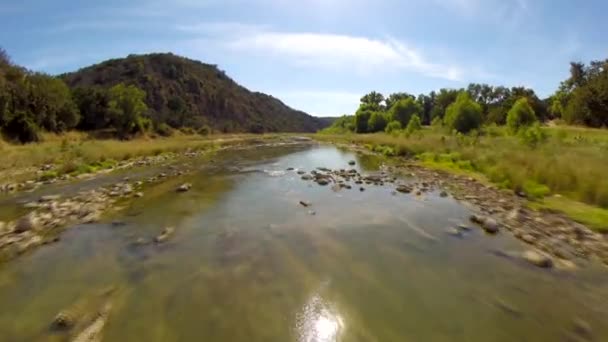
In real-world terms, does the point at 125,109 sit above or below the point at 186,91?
below

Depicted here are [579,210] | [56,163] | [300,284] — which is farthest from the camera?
[56,163]

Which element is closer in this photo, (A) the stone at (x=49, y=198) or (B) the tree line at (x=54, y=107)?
(A) the stone at (x=49, y=198)

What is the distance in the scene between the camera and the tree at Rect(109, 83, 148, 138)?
45.8 metres

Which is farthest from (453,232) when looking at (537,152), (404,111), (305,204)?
(404,111)

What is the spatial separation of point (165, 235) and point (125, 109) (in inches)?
1783

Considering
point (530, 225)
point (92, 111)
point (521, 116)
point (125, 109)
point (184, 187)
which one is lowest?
point (184, 187)

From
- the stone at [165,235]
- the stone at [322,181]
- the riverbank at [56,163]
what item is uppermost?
the stone at [165,235]

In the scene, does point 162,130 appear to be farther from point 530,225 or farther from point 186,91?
point 530,225

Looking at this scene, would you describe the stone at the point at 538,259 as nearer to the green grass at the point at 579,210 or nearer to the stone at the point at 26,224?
the green grass at the point at 579,210

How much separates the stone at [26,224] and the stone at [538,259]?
11.5m

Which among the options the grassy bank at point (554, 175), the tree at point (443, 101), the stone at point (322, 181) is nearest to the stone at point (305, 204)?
the stone at point (322, 181)

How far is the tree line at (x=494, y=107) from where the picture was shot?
154 ft

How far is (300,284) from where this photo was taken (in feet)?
19.5

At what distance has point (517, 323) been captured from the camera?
487 centimetres
